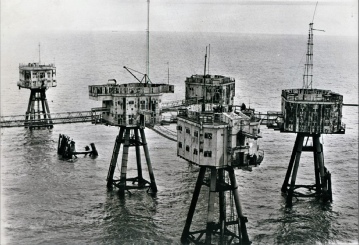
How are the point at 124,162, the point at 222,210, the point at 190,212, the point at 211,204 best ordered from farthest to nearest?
1. the point at 124,162
2. the point at 222,210
3. the point at 190,212
4. the point at 211,204

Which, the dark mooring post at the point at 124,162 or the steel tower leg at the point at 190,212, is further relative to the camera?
the dark mooring post at the point at 124,162

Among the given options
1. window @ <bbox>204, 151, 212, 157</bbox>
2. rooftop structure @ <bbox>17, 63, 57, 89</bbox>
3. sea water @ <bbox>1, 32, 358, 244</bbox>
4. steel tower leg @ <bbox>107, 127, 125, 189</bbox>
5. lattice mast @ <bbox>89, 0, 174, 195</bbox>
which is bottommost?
sea water @ <bbox>1, 32, 358, 244</bbox>

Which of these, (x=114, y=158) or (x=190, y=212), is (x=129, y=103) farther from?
(x=190, y=212)

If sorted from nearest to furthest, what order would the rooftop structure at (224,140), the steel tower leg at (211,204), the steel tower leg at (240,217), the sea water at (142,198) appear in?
the rooftop structure at (224,140) < the steel tower leg at (211,204) < the steel tower leg at (240,217) < the sea water at (142,198)

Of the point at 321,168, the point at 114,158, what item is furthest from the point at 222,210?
the point at 114,158

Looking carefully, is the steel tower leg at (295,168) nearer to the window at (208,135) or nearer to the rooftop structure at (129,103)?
the rooftop structure at (129,103)

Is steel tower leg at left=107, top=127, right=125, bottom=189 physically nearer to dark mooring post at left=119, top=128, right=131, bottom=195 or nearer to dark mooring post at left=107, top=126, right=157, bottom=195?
dark mooring post at left=107, top=126, right=157, bottom=195

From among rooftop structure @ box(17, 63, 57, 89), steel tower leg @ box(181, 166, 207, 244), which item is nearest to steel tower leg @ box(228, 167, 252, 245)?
steel tower leg @ box(181, 166, 207, 244)

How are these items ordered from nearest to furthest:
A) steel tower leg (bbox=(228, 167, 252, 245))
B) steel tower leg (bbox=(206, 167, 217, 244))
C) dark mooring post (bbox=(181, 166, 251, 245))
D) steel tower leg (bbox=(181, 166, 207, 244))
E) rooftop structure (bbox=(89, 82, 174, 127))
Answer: steel tower leg (bbox=(206, 167, 217, 244)) → dark mooring post (bbox=(181, 166, 251, 245)) → steel tower leg (bbox=(228, 167, 252, 245)) → steel tower leg (bbox=(181, 166, 207, 244)) → rooftop structure (bbox=(89, 82, 174, 127))

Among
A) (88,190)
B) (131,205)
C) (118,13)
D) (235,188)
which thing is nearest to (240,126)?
(235,188)

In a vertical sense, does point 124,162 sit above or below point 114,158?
below

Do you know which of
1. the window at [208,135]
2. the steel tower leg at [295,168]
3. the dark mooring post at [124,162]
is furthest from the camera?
the dark mooring post at [124,162]

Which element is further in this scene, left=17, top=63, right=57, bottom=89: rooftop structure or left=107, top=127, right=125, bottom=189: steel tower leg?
left=17, top=63, right=57, bottom=89: rooftop structure

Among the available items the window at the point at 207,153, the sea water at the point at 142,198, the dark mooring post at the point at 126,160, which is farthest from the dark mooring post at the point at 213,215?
the dark mooring post at the point at 126,160
